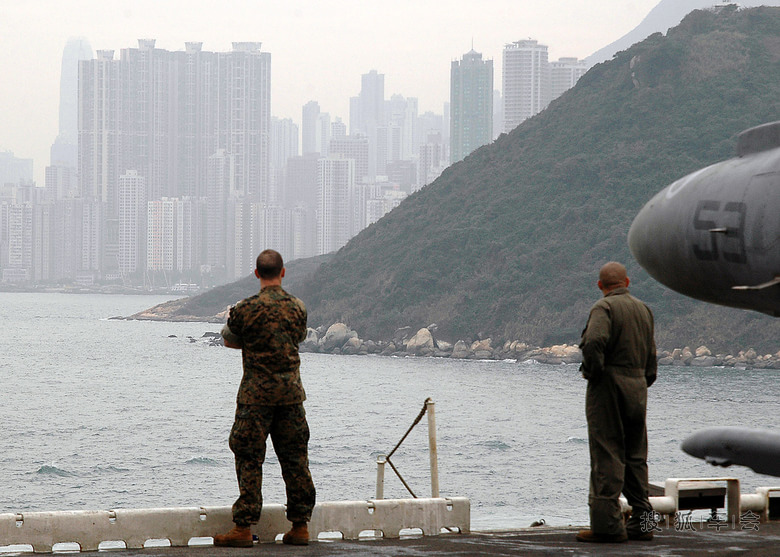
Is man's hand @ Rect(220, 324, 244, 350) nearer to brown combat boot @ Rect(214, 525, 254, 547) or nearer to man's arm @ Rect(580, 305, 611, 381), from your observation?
brown combat boot @ Rect(214, 525, 254, 547)

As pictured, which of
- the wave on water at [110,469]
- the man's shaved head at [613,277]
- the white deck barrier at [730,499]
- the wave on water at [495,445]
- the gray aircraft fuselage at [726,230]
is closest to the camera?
the gray aircraft fuselage at [726,230]

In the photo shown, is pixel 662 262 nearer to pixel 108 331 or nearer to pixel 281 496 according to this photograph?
pixel 281 496

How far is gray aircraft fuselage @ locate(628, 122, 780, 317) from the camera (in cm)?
615

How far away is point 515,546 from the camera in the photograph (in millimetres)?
7473

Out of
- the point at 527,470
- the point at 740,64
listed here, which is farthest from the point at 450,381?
the point at 740,64

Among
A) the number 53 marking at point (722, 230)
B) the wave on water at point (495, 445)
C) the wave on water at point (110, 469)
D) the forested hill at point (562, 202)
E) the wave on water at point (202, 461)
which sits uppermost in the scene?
the forested hill at point (562, 202)

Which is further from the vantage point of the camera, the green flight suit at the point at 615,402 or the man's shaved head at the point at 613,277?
the man's shaved head at the point at 613,277

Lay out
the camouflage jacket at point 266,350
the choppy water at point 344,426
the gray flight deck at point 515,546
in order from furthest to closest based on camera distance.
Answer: the choppy water at point 344,426 < the camouflage jacket at point 266,350 < the gray flight deck at point 515,546

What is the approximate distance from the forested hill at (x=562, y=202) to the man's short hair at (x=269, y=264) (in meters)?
106

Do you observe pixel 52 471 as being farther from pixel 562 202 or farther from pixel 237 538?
pixel 562 202

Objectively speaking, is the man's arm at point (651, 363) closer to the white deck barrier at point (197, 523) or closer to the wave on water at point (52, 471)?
the white deck barrier at point (197, 523)

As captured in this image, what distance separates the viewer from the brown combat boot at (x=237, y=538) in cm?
716

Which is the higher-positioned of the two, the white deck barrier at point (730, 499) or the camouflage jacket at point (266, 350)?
the camouflage jacket at point (266, 350)

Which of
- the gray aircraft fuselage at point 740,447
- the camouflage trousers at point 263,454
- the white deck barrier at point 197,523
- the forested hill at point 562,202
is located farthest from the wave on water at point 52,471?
the forested hill at point 562,202
